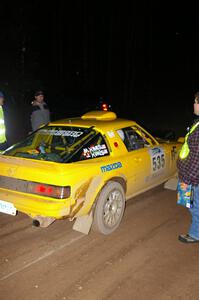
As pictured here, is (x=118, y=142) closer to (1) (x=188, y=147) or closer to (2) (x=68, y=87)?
(1) (x=188, y=147)

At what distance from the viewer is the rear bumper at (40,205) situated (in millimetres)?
3789

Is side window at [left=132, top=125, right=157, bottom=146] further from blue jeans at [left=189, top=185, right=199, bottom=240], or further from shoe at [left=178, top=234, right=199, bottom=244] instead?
shoe at [left=178, top=234, right=199, bottom=244]

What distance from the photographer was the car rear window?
4.39 meters

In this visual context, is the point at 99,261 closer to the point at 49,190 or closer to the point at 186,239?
the point at 49,190

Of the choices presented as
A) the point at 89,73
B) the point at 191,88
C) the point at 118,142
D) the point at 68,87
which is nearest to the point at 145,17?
the point at 191,88

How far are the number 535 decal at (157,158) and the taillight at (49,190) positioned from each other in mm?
1993

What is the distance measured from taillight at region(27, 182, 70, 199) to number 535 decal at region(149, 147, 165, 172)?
6.54 feet

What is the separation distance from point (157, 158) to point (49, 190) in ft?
7.45

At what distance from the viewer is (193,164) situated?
154 inches

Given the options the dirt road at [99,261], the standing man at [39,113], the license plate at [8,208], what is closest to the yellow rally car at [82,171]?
the license plate at [8,208]

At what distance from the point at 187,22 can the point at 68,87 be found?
2997cm

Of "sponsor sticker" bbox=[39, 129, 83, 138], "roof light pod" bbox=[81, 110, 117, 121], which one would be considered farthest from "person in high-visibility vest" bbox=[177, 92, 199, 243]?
"roof light pod" bbox=[81, 110, 117, 121]

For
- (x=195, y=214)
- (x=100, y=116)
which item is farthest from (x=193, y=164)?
(x=100, y=116)

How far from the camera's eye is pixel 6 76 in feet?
50.5
